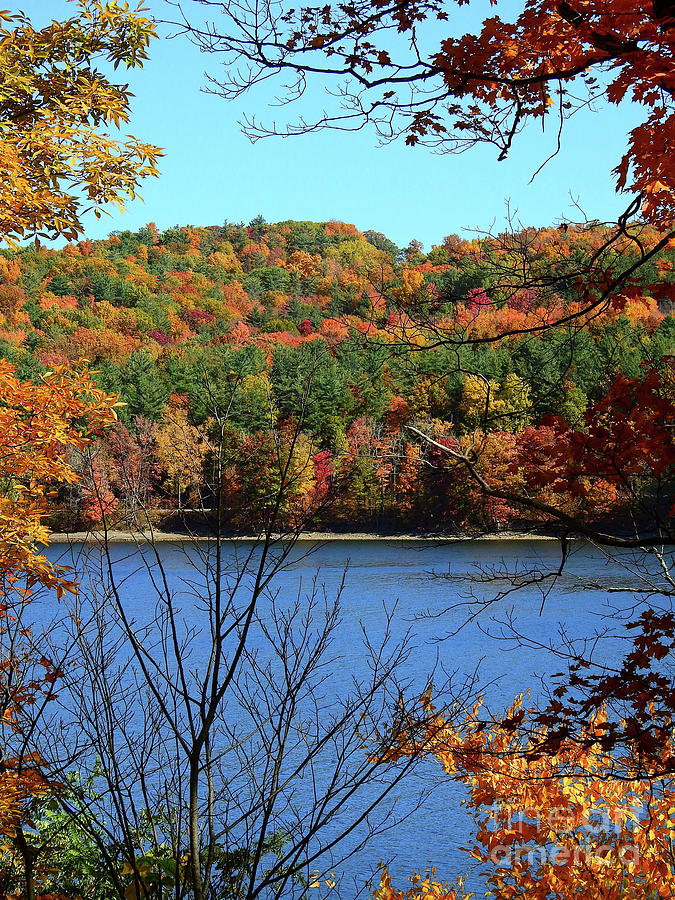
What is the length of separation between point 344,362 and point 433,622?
22.8 metres

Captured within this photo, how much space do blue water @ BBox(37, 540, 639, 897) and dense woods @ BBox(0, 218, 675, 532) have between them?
0.47m

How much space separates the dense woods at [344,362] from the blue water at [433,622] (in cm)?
47

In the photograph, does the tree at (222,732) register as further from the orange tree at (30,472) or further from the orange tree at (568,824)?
the orange tree at (568,824)

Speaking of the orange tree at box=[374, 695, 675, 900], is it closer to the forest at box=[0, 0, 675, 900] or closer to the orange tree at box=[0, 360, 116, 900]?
the forest at box=[0, 0, 675, 900]

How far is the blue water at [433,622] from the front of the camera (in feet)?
19.6

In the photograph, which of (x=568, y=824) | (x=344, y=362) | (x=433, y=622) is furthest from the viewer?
(x=344, y=362)

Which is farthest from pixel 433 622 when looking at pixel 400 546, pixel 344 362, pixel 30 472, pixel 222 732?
pixel 344 362

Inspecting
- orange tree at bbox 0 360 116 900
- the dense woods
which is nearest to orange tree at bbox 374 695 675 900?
→ the dense woods

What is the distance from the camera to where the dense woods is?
3.04m

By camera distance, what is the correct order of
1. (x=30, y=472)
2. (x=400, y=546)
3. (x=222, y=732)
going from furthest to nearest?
(x=222, y=732), (x=400, y=546), (x=30, y=472)

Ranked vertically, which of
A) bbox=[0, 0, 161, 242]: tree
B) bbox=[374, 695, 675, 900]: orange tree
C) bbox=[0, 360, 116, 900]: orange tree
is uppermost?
bbox=[0, 0, 161, 242]: tree

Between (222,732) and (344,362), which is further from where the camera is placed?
(344,362)

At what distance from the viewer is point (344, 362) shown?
37.4 meters

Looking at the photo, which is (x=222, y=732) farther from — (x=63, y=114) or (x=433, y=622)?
(x=433, y=622)
